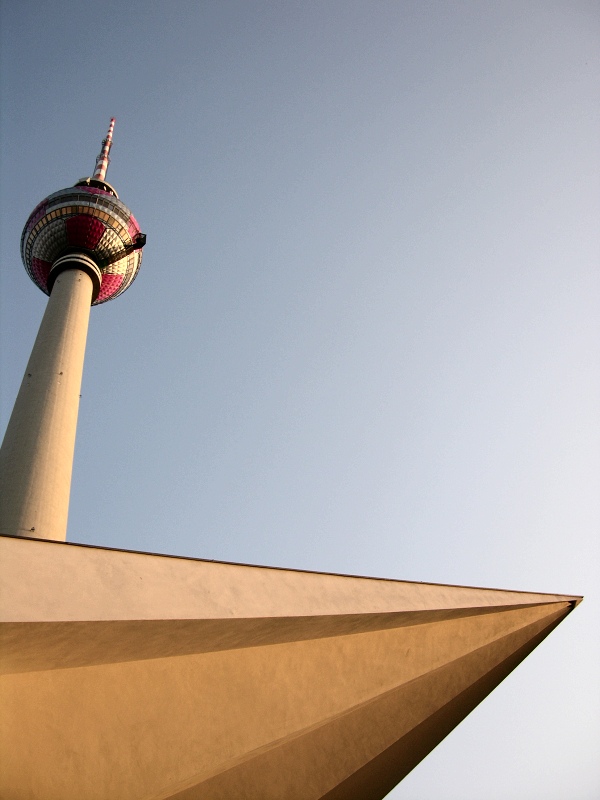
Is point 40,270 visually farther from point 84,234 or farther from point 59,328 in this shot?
point 59,328

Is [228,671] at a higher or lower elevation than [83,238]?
lower

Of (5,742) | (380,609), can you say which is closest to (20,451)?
(5,742)

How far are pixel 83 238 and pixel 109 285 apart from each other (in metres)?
2.48

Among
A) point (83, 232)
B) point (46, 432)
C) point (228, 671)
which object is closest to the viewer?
point (228, 671)

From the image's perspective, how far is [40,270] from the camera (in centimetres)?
2633

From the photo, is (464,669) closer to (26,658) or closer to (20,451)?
(26,658)

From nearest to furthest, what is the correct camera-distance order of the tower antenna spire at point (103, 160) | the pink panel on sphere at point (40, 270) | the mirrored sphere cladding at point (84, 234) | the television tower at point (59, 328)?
the television tower at point (59, 328) < the mirrored sphere cladding at point (84, 234) < the pink panel on sphere at point (40, 270) < the tower antenna spire at point (103, 160)

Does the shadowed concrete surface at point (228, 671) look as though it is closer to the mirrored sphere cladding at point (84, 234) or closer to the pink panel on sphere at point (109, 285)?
the mirrored sphere cladding at point (84, 234)

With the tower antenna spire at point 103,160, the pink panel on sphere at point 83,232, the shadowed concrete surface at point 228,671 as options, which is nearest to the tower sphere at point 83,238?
the pink panel on sphere at point 83,232

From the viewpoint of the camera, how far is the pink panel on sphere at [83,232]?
2492cm

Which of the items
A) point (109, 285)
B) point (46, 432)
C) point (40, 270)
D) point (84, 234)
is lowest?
point (46, 432)

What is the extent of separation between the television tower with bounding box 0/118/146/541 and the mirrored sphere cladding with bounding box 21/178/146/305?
1.6 inches

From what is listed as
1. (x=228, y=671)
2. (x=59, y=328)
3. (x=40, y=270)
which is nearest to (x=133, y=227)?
(x=40, y=270)

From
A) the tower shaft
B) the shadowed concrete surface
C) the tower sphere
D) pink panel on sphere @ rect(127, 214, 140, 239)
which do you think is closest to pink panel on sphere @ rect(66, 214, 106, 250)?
the tower sphere
